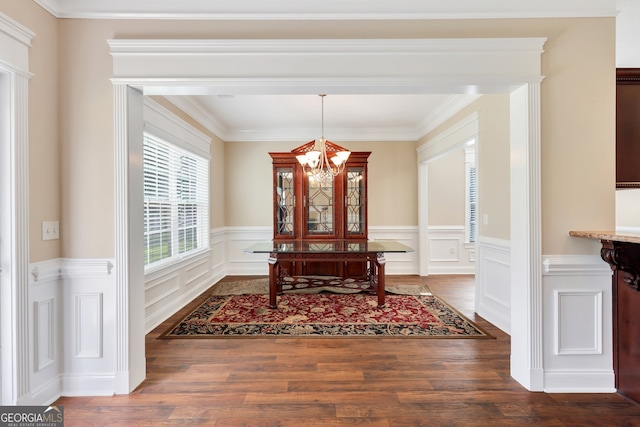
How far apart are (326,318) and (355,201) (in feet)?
7.55

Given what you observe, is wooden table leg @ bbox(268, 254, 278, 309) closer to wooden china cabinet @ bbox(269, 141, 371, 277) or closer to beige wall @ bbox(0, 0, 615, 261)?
wooden china cabinet @ bbox(269, 141, 371, 277)

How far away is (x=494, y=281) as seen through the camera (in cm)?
350

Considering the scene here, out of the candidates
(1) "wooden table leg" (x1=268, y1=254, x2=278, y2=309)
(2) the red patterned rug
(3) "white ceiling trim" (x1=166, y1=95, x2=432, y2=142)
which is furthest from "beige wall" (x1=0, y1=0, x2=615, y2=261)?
(3) "white ceiling trim" (x1=166, y1=95, x2=432, y2=142)

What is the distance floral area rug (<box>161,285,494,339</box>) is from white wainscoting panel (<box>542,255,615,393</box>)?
91 cm

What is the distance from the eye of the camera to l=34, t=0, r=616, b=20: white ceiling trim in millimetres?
2178

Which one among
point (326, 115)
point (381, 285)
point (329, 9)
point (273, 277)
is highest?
point (326, 115)

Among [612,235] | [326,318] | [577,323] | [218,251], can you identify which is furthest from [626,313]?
[218,251]

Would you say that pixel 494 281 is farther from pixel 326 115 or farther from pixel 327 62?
pixel 326 115

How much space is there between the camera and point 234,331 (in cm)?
322

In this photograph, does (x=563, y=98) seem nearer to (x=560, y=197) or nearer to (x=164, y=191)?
(x=560, y=197)

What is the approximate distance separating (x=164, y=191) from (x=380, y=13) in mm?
2956

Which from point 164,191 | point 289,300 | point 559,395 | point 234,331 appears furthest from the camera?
point 289,300

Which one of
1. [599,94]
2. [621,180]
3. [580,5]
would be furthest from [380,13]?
[621,180]

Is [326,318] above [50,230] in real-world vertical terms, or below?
below
